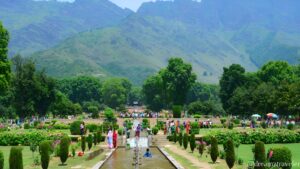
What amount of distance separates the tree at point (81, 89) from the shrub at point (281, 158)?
129876mm

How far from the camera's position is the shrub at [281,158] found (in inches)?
714

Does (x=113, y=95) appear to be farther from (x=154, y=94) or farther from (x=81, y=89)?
(x=154, y=94)

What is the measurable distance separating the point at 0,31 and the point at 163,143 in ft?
83.5

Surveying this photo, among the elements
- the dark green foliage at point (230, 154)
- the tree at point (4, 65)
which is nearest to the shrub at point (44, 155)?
the dark green foliage at point (230, 154)

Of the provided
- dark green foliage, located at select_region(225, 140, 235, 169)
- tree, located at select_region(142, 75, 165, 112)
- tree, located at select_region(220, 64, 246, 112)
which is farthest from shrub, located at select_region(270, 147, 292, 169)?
tree, located at select_region(142, 75, 165, 112)

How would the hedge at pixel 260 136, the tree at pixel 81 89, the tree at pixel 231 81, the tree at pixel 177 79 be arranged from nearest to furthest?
the hedge at pixel 260 136 → the tree at pixel 231 81 → the tree at pixel 177 79 → the tree at pixel 81 89

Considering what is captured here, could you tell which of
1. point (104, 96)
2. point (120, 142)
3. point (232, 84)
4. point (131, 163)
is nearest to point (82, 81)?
point (104, 96)

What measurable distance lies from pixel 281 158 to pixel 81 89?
130452mm

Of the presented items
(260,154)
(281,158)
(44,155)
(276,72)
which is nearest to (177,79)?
(276,72)

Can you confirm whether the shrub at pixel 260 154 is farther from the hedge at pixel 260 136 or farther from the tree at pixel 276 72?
the tree at pixel 276 72

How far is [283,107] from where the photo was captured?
66000 millimetres

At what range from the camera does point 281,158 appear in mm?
18391

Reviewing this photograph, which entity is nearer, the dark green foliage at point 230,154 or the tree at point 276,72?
the dark green foliage at point 230,154

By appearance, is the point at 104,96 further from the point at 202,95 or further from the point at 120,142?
the point at 120,142
